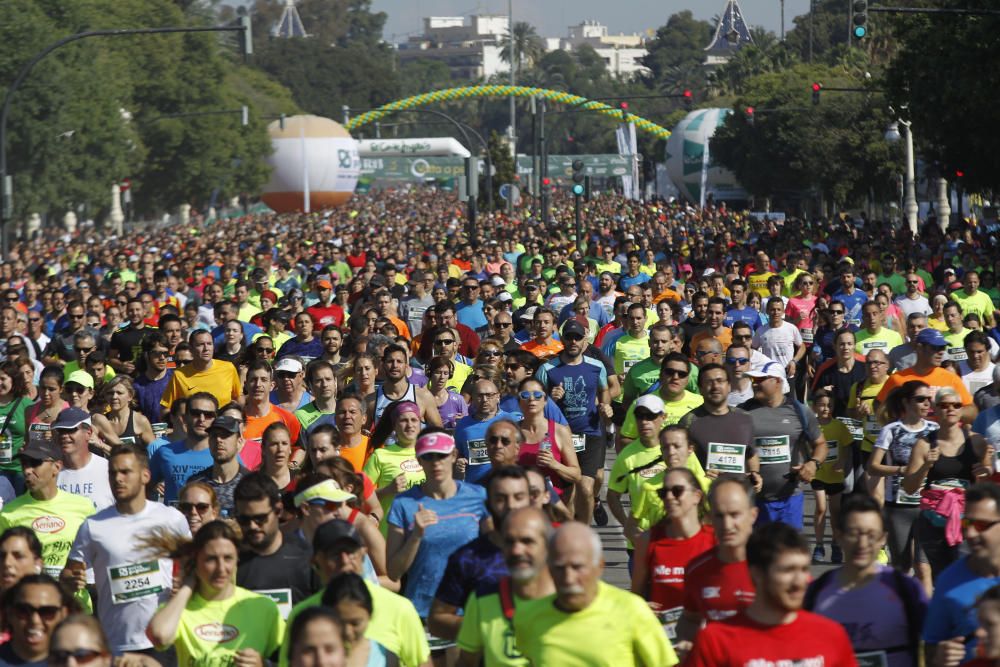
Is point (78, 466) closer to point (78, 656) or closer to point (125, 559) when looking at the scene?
point (125, 559)

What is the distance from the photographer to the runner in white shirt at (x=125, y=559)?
776 cm

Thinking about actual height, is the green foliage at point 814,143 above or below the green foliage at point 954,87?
below

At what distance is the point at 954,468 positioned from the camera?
371 inches

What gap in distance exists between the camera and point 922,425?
390 inches

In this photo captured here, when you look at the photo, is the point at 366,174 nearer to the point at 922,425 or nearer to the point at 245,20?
the point at 245,20

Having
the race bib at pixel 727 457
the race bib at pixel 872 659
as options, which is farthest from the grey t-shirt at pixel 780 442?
the race bib at pixel 872 659

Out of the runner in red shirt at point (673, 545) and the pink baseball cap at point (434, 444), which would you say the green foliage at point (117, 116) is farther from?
the runner in red shirt at point (673, 545)

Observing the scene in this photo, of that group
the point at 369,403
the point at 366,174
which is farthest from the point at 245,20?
the point at 366,174

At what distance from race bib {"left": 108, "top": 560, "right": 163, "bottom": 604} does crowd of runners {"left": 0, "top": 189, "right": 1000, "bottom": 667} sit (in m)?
0.01

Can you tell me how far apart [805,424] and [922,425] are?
860 millimetres

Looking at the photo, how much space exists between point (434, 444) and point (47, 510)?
2.02 m

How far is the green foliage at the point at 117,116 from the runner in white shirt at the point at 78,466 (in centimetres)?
4775

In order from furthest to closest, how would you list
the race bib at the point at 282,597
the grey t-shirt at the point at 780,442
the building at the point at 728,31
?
the building at the point at 728,31 → the grey t-shirt at the point at 780,442 → the race bib at the point at 282,597

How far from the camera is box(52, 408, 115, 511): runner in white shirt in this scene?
9453mm
